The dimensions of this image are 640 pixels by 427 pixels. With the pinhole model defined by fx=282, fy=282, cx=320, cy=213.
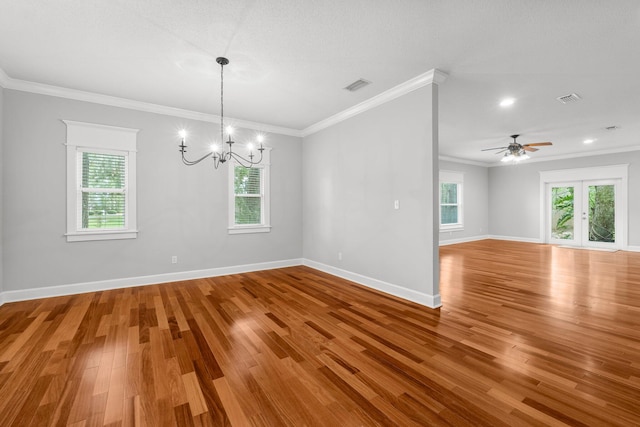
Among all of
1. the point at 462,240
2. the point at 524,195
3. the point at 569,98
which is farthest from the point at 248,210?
the point at 524,195

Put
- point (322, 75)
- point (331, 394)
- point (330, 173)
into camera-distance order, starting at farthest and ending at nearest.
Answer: point (330, 173)
point (322, 75)
point (331, 394)

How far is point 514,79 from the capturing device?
12.1ft

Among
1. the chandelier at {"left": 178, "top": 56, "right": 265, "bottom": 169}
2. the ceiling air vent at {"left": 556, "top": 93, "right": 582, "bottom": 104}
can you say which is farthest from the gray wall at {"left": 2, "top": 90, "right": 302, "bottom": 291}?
the ceiling air vent at {"left": 556, "top": 93, "right": 582, "bottom": 104}

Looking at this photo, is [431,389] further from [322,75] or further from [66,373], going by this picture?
[322,75]

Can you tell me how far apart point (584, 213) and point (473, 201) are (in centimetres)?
298

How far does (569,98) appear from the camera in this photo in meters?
4.30

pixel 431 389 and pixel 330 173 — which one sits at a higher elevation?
pixel 330 173

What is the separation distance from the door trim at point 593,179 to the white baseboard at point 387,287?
8.13m

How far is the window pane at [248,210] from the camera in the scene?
17.8ft

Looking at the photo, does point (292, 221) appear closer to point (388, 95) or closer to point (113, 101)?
point (388, 95)

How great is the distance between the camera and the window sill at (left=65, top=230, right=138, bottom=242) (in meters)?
4.02

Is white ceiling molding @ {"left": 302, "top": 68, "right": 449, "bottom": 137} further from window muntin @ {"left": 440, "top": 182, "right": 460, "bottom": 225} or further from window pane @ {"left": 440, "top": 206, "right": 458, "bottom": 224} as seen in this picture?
window pane @ {"left": 440, "top": 206, "right": 458, "bottom": 224}

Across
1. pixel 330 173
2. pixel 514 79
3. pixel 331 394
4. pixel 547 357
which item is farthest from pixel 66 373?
pixel 514 79

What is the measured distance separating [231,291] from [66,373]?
2.15 m
